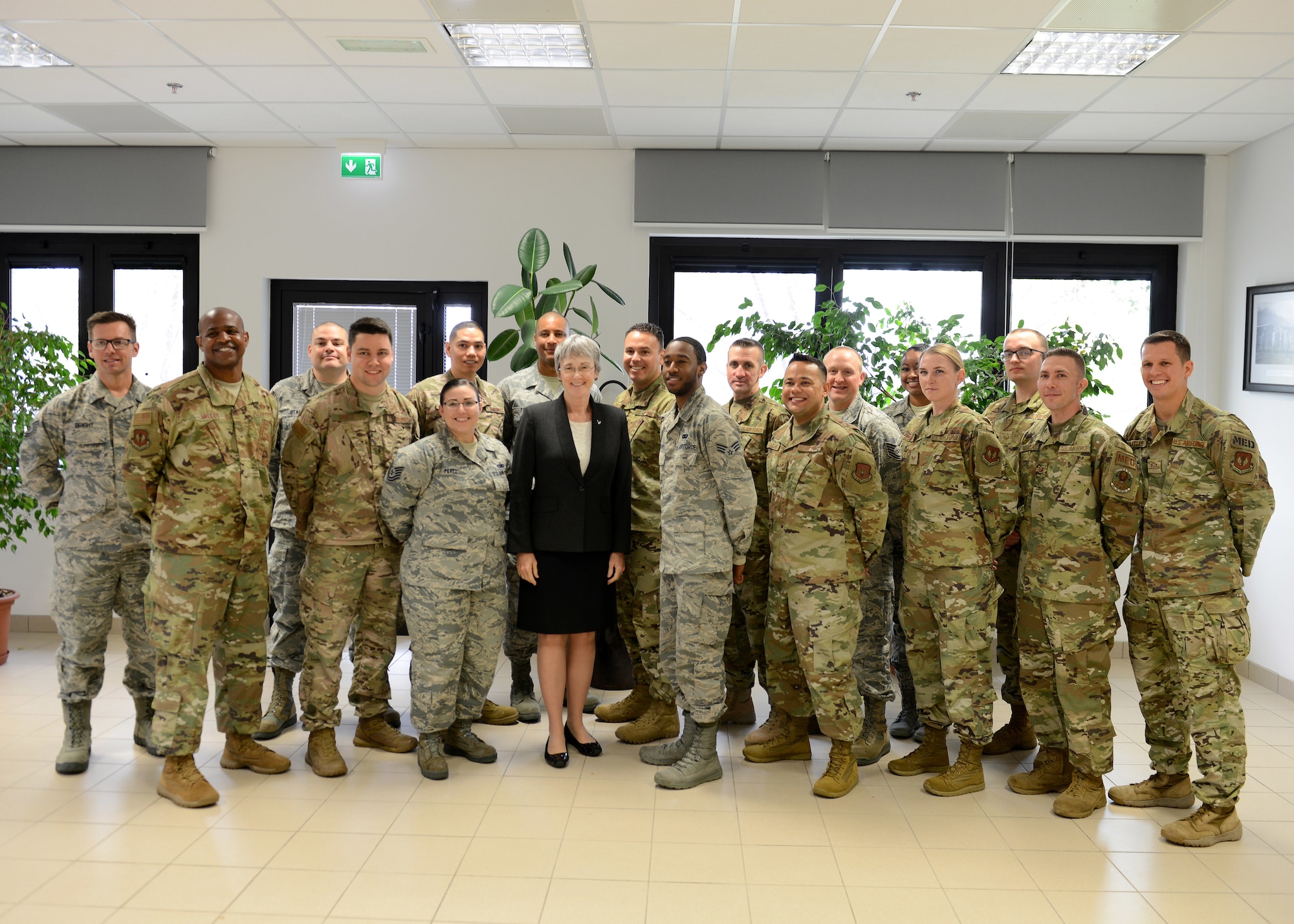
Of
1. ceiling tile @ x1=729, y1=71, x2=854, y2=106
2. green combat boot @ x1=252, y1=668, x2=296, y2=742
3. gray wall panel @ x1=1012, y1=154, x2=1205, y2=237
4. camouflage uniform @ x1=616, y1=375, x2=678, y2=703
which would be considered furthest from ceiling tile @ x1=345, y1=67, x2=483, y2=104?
gray wall panel @ x1=1012, y1=154, x2=1205, y2=237

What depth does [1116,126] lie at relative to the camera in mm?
5441

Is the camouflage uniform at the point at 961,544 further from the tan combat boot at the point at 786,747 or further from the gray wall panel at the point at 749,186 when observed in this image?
the gray wall panel at the point at 749,186

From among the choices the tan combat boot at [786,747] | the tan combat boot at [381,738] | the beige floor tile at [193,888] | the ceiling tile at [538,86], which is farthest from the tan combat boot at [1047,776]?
the ceiling tile at [538,86]

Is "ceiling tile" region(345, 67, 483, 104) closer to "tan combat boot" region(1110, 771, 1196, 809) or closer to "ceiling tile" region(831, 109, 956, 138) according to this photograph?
"ceiling tile" region(831, 109, 956, 138)

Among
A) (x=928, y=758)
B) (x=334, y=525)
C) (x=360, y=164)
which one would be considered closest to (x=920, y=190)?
(x=360, y=164)

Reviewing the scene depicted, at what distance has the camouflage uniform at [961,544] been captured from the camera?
352 cm

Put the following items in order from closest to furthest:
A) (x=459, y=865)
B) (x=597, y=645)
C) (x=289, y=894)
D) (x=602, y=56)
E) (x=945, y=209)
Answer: (x=289, y=894) < (x=459, y=865) < (x=602, y=56) < (x=597, y=645) < (x=945, y=209)

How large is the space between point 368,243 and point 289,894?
15.0 ft

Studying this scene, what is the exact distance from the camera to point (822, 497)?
356 centimetres

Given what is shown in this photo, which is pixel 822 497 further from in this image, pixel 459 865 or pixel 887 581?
pixel 459 865

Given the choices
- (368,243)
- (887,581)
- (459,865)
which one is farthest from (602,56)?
(459,865)

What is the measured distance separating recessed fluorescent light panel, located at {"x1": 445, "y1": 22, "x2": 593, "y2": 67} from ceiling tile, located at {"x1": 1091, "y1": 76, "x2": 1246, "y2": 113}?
9.35 ft

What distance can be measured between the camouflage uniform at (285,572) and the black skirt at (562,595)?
1120 mm

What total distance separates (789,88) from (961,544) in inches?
109
